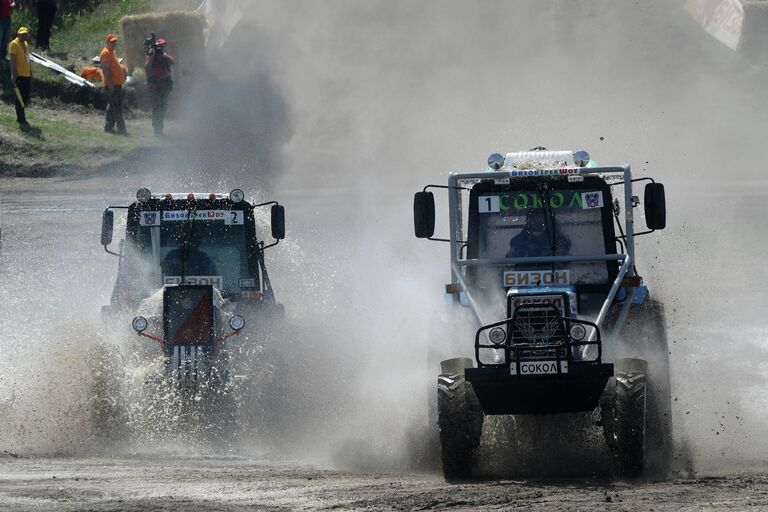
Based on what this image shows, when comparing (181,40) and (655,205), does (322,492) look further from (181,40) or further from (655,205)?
(181,40)

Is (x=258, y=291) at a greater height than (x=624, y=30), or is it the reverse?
(x=624, y=30)

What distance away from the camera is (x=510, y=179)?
1125 centimetres

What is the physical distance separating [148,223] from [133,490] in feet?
17.3

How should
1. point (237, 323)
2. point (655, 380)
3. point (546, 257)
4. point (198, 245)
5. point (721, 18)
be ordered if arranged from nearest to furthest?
point (655, 380) < point (546, 257) < point (237, 323) < point (198, 245) < point (721, 18)

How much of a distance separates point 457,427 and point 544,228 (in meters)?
2.14

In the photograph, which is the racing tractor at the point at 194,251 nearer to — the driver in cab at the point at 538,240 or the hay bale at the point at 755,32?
the driver in cab at the point at 538,240

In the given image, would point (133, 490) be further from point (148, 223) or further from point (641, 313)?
point (148, 223)

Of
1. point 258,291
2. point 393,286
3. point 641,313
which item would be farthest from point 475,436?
point 393,286

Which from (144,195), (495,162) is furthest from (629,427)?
(144,195)

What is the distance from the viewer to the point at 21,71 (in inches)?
957

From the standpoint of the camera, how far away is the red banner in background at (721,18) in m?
27.5

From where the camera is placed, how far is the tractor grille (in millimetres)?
9719

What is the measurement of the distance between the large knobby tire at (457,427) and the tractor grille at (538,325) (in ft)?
1.68

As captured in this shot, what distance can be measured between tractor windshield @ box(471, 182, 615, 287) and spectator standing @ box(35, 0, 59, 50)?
64.7ft
